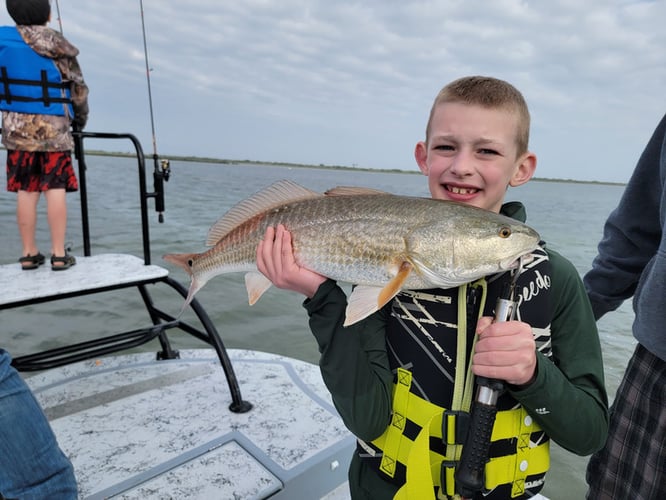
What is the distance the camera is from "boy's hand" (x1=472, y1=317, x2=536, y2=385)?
4.60 feet

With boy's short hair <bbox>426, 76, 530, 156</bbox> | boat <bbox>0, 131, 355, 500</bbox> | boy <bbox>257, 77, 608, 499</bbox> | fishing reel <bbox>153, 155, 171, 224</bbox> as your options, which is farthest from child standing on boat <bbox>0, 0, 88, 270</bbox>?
boy's short hair <bbox>426, 76, 530, 156</bbox>

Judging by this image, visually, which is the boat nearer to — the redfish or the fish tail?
the fish tail

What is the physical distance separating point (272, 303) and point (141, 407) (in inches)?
238

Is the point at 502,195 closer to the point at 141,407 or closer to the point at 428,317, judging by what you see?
the point at 428,317

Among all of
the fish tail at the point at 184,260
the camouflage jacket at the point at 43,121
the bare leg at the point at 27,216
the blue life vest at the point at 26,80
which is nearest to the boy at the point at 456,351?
the fish tail at the point at 184,260

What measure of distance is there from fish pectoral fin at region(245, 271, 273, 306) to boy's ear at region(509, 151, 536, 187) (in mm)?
1264

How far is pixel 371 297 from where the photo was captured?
169 cm

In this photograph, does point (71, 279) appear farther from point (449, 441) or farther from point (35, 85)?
point (449, 441)

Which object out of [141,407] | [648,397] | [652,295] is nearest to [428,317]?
[652,295]

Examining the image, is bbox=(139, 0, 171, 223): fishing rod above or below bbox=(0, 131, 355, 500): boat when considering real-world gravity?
above

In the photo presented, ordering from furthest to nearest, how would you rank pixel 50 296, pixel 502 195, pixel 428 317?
pixel 50 296 < pixel 502 195 < pixel 428 317

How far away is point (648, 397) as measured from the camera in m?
1.96

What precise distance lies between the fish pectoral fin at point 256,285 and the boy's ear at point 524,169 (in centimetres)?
126

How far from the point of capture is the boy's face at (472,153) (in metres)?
1.79
